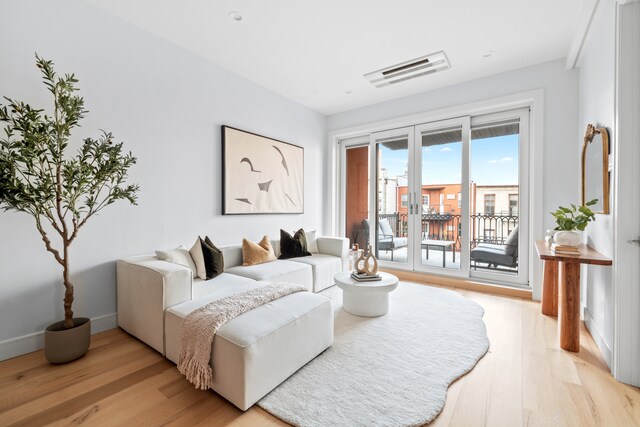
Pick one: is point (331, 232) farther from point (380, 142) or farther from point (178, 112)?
point (178, 112)

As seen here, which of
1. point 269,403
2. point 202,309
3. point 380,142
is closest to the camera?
point 269,403

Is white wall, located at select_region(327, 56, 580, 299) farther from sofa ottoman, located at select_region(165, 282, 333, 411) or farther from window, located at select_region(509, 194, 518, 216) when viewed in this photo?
sofa ottoman, located at select_region(165, 282, 333, 411)

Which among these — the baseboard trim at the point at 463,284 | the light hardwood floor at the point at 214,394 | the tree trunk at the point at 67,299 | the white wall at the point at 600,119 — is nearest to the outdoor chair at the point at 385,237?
the baseboard trim at the point at 463,284

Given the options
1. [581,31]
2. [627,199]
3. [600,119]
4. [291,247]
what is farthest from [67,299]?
[581,31]

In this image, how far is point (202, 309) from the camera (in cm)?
182

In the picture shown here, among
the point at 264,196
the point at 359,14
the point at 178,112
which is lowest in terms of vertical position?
the point at 264,196

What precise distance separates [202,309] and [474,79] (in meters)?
4.18

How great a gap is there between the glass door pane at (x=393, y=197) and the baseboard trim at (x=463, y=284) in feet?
0.81

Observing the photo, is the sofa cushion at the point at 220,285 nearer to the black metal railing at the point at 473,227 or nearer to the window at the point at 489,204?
the black metal railing at the point at 473,227

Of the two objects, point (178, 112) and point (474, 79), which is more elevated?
point (474, 79)

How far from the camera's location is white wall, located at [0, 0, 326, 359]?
6.73 ft

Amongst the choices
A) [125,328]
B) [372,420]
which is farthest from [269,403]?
[125,328]

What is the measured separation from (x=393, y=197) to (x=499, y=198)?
4.98 feet

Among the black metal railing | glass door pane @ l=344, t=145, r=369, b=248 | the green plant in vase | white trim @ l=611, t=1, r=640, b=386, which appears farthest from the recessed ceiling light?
the black metal railing
